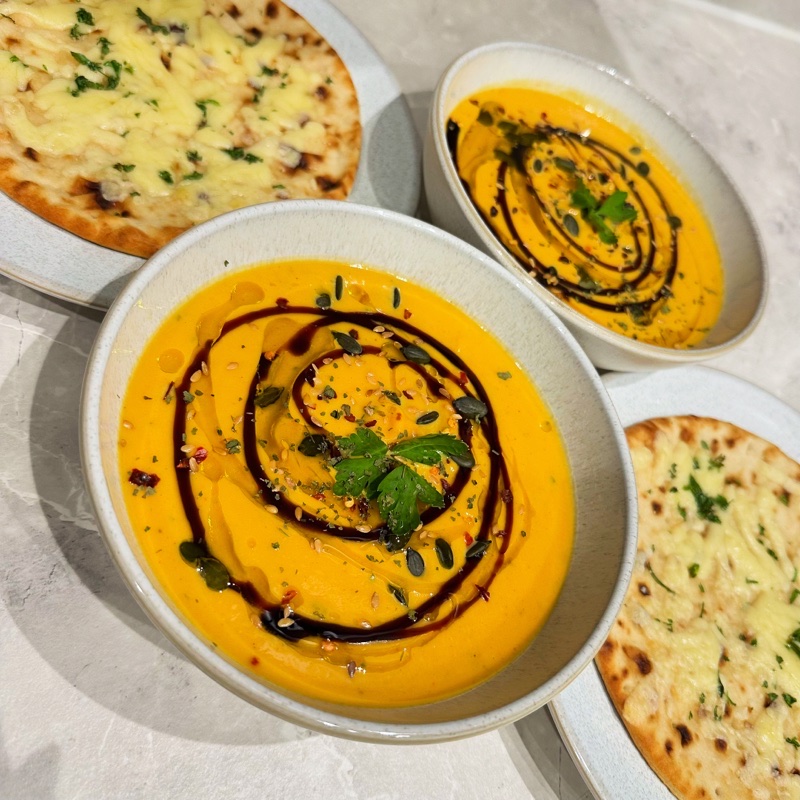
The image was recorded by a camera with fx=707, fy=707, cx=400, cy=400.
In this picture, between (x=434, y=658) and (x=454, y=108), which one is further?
(x=454, y=108)

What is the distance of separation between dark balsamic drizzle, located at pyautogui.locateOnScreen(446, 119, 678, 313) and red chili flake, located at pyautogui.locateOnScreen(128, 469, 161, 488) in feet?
4.21

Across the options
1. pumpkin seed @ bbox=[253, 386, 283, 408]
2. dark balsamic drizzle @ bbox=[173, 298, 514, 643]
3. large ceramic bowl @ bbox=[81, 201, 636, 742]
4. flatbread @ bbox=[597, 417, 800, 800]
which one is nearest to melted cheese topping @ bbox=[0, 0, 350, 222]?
large ceramic bowl @ bbox=[81, 201, 636, 742]

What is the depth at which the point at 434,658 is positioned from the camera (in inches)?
57.0

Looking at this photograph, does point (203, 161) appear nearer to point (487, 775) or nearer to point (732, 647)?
point (487, 775)

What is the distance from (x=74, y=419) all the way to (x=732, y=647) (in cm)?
190

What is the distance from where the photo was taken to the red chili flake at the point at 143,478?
4.60ft

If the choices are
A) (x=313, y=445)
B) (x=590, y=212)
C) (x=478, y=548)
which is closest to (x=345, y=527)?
(x=313, y=445)

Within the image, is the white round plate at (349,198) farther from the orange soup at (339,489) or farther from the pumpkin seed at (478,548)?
the pumpkin seed at (478,548)

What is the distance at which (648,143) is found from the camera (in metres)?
2.94

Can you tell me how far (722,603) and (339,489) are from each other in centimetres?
133

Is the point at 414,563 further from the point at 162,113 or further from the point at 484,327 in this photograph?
the point at 162,113

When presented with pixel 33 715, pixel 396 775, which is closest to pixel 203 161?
pixel 33 715

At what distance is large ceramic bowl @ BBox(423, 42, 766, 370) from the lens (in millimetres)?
1974

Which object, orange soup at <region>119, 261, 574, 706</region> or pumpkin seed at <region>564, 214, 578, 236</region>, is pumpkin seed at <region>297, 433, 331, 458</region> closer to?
orange soup at <region>119, 261, 574, 706</region>
